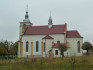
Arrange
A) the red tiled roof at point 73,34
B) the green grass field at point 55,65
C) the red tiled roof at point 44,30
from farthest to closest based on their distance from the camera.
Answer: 1. the red tiled roof at point 44,30
2. the red tiled roof at point 73,34
3. the green grass field at point 55,65

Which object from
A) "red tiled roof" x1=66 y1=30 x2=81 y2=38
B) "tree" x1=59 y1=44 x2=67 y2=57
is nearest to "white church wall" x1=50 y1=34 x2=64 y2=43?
"red tiled roof" x1=66 y1=30 x2=81 y2=38

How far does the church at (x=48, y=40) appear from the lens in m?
50.9

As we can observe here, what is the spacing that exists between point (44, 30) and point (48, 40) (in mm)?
5240

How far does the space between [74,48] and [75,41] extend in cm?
203

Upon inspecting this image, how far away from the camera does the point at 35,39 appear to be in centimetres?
5528

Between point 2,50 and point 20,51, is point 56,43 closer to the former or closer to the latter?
point 20,51

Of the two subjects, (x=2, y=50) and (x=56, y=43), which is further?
(x=2, y=50)

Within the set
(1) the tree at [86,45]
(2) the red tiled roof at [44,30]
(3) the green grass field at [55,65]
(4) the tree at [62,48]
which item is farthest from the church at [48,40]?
(3) the green grass field at [55,65]

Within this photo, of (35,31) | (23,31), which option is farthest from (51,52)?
(23,31)

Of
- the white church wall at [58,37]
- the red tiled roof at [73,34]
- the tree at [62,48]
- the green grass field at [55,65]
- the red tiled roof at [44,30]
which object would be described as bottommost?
the green grass field at [55,65]

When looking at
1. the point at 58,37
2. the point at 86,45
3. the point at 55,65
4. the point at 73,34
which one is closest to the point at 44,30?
the point at 58,37

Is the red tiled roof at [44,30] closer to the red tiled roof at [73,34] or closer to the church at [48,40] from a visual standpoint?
the church at [48,40]

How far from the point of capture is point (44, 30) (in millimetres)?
55938

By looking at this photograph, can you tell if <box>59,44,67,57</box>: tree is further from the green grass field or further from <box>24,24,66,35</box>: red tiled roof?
the green grass field
